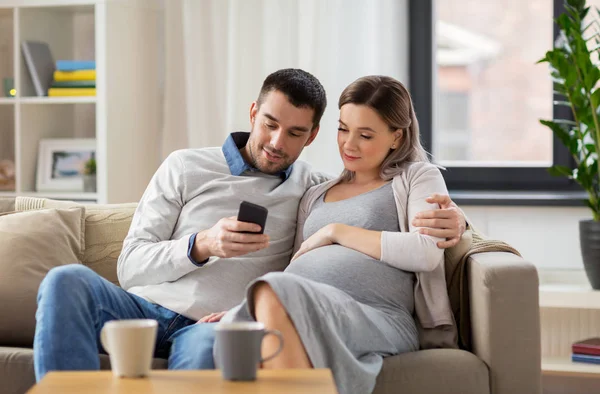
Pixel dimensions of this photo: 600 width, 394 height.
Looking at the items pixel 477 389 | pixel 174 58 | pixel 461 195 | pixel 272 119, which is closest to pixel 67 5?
pixel 174 58

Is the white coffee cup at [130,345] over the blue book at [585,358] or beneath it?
over

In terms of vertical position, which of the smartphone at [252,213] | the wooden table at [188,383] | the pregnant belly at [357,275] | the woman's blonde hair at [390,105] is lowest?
the wooden table at [188,383]

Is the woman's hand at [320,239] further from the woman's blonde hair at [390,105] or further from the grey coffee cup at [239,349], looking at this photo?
the grey coffee cup at [239,349]

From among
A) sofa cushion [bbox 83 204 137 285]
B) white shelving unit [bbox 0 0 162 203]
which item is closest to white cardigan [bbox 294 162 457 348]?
sofa cushion [bbox 83 204 137 285]

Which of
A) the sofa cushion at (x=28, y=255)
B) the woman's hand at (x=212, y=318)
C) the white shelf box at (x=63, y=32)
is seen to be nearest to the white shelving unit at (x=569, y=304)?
the woman's hand at (x=212, y=318)

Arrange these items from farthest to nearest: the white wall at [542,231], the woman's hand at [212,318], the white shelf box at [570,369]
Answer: the white wall at [542,231] < the white shelf box at [570,369] < the woman's hand at [212,318]

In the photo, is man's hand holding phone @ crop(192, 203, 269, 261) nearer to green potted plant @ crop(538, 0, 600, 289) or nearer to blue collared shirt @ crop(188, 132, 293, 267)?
blue collared shirt @ crop(188, 132, 293, 267)

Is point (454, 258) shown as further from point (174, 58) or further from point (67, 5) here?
point (67, 5)

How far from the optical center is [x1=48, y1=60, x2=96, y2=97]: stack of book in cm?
326

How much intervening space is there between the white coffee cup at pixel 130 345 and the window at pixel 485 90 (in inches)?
87.8

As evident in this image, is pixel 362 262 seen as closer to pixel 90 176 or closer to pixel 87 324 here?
pixel 87 324

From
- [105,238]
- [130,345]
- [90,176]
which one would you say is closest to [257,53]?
[90,176]

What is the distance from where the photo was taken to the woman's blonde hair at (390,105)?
213cm

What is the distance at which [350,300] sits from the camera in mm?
1835
